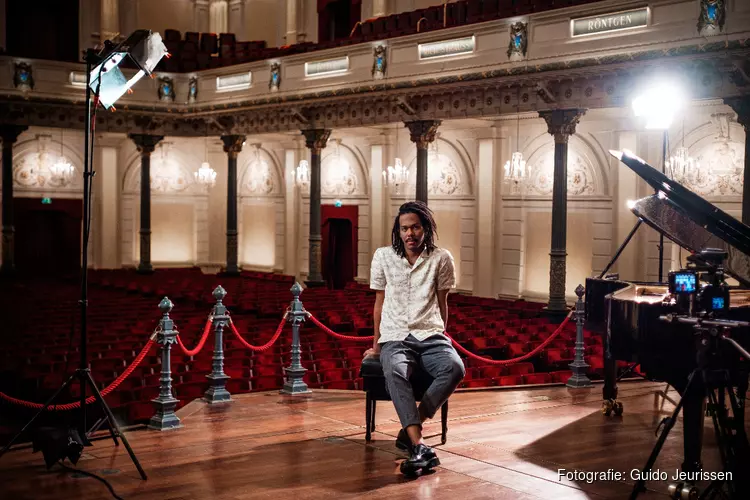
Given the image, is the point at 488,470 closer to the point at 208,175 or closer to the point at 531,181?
the point at 531,181

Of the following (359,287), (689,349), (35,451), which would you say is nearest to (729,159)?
(359,287)

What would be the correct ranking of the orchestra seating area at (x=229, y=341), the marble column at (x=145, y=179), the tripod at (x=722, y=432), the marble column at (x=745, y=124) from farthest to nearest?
the marble column at (x=145, y=179), the marble column at (x=745, y=124), the orchestra seating area at (x=229, y=341), the tripod at (x=722, y=432)

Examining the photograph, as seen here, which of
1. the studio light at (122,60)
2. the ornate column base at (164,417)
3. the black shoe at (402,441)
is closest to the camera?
the black shoe at (402,441)

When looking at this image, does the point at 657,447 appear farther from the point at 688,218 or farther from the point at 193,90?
the point at 193,90

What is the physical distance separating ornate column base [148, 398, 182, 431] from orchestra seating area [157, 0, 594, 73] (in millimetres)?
10705

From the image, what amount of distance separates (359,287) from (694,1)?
10454mm

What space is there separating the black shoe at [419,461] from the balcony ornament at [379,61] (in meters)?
13.2

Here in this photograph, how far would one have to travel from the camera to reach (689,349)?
456 cm

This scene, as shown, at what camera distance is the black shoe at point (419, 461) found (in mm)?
4805

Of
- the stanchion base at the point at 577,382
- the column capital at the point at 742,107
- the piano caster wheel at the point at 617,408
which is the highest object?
the column capital at the point at 742,107

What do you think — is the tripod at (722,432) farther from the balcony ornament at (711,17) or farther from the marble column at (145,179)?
the marble column at (145,179)

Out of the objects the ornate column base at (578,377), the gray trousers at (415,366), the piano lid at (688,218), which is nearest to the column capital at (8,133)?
the ornate column base at (578,377)

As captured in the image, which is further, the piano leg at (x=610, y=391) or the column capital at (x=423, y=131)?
the column capital at (x=423, y=131)

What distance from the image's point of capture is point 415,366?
5176 millimetres
